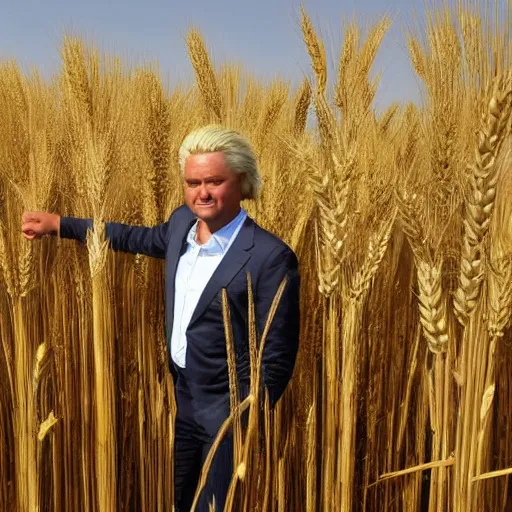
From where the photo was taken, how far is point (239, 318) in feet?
4.81

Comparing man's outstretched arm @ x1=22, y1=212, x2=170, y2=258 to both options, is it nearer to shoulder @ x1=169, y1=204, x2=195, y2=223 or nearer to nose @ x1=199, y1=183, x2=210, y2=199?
shoulder @ x1=169, y1=204, x2=195, y2=223

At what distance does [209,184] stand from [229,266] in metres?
0.21

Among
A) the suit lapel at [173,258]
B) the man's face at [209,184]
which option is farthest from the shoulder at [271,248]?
the suit lapel at [173,258]

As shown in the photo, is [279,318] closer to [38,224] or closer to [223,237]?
[223,237]

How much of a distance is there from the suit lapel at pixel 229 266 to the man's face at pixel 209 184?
0.29ft

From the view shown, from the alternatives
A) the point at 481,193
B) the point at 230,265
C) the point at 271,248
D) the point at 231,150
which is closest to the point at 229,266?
the point at 230,265

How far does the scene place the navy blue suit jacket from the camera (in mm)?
1416

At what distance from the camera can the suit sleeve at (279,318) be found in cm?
141

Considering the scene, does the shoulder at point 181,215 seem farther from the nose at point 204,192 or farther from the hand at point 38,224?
the hand at point 38,224

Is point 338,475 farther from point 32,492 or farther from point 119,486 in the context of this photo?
point 119,486

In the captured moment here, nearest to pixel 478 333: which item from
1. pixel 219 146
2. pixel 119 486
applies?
pixel 219 146

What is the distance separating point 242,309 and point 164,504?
708 millimetres

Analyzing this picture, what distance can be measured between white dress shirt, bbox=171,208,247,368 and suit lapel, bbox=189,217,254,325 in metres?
0.03

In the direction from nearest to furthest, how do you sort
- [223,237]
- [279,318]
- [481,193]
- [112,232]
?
1. [481,193]
2. [279,318]
3. [223,237]
4. [112,232]
